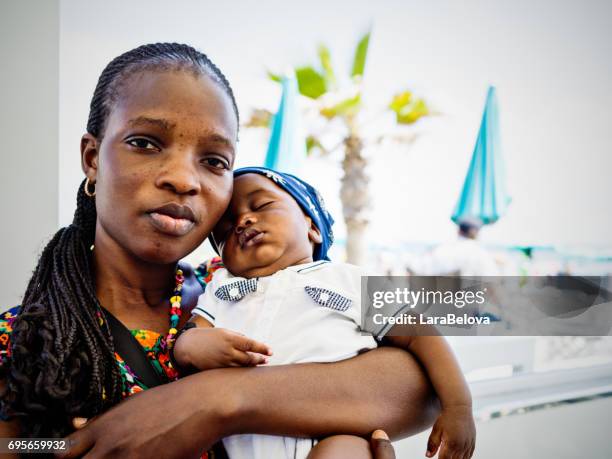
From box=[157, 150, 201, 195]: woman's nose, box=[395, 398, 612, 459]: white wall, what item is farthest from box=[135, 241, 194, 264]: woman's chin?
box=[395, 398, 612, 459]: white wall

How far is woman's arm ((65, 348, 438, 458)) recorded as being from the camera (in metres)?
0.78

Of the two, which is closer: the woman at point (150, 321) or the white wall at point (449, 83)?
the woman at point (150, 321)

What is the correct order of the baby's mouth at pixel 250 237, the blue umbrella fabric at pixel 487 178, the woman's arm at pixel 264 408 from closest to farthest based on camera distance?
the woman's arm at pixel 264 408 < the baby's mouth at pixel 250 237 < the blue umbrella fabric at pixel 487 178

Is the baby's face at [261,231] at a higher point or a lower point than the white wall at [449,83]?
lower

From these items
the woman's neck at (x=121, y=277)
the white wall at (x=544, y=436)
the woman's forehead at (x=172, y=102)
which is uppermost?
the woman's forehead at (x=172, y=102)

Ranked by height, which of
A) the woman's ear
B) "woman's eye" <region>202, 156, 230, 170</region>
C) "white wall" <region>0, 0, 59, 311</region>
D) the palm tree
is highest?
the palm tree

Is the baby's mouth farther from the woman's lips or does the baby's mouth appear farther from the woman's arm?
the woman's arm

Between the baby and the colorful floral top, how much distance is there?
5 centimetres

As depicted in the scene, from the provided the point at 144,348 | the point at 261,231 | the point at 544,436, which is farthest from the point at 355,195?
the point at 144,348

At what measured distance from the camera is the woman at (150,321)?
31.2 inches

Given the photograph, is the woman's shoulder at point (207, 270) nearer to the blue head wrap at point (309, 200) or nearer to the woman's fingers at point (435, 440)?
the blue head wrap at point (309, 200)

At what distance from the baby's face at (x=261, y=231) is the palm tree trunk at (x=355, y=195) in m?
6.49

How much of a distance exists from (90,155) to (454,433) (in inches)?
36.8

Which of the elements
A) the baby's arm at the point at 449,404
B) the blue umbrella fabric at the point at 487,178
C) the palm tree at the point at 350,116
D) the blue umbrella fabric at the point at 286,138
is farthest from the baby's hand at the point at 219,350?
the palm tree at the point at 350,116
